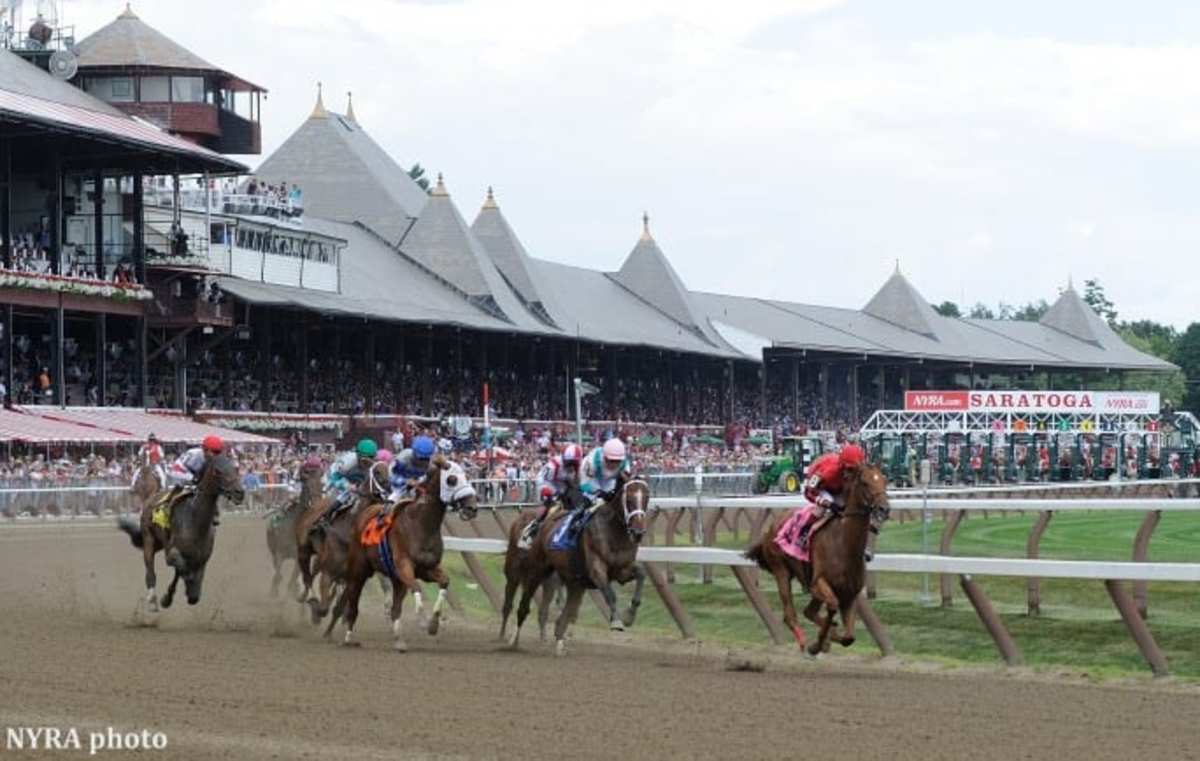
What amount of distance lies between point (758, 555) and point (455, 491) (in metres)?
2.40

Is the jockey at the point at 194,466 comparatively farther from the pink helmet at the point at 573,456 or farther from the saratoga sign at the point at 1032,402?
the saratoga sign at the point at 1032,402

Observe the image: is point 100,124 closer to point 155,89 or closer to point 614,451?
point 155,89

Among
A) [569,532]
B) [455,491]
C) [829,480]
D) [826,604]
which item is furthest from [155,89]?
[826,604]

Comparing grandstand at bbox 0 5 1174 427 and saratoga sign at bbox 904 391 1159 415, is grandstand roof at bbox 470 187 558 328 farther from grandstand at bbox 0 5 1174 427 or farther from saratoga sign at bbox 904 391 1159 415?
saratoga sign at bbox 904 391 1159 415

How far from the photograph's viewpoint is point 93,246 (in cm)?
5222

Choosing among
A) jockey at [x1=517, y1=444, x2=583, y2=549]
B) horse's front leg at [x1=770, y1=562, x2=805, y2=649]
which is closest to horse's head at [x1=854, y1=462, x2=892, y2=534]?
horse's front leg at [x1=770, y1=562, x2=805, y2=649]

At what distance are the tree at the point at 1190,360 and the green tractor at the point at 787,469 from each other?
67.6 m

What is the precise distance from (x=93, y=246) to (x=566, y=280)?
26244 mm

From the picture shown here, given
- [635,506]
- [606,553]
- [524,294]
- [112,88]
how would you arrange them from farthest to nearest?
[524,294] → [112,88] → [606,553] → [635,506]

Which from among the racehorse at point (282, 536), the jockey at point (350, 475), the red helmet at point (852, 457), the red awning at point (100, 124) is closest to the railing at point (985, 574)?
the red helmet at point (852, 457)

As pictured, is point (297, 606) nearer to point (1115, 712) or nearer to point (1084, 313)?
point (1115, 712)

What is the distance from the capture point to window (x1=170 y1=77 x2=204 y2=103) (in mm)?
61188

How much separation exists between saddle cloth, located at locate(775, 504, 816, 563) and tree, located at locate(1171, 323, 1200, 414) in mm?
102404

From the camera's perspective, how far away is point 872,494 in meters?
14.5
